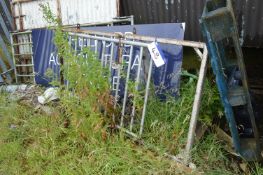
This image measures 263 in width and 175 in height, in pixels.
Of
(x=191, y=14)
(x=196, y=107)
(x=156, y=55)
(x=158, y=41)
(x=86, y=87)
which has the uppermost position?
Answer: (x=191, y=14)

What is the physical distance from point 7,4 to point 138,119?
5698 mm

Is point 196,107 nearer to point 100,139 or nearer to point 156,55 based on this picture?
point 156,55

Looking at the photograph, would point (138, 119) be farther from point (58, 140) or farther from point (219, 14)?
point (219, 14)

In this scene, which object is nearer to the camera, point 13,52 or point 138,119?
point 138,119

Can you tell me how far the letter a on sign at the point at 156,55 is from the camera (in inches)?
131

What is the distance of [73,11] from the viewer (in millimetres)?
6383

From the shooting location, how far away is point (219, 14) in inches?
106

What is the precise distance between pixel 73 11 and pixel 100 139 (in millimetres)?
3578

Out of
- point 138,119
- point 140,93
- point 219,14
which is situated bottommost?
point 138,119

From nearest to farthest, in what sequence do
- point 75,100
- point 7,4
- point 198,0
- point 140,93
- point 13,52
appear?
point 140,93, point 75,100, point 198,0, point 13,52, point 7,4

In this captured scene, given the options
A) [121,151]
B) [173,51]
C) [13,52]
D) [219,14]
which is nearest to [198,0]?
[173,51]

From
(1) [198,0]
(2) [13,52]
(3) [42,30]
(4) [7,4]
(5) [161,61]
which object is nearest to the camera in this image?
(5) [161,61]

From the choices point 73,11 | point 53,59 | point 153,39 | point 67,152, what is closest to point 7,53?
point 73,11

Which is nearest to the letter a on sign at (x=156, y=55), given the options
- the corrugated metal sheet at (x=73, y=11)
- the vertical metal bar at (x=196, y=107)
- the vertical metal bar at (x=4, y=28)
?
the vertical metal bar at (x=196, y=107)
